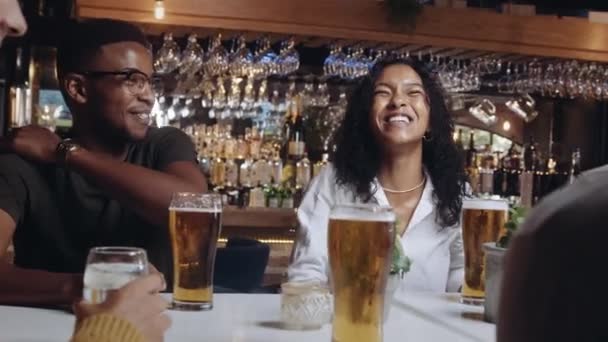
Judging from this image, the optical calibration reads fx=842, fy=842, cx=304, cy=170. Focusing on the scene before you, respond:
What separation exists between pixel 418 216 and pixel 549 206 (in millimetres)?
2044

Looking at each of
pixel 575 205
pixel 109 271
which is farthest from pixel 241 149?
pixel 575 205

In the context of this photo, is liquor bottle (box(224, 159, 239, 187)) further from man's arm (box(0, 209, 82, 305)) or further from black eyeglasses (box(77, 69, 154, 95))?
man's arm (box(0, 209, 82, 305))

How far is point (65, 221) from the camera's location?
208cm

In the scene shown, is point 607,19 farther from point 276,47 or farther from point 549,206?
point 549,206

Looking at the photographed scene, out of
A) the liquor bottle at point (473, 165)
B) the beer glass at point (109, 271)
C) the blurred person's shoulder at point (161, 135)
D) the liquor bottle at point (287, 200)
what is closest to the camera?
the beer glass at point (109, 271)

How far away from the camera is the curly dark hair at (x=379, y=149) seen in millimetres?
2629

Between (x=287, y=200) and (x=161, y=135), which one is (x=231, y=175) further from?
(x=161, y=135)

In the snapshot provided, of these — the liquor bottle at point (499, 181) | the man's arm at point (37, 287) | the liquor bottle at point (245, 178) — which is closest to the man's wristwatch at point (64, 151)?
the man's arm at point (37, 287)

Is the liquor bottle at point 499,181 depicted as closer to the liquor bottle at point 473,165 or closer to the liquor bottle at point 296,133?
the liquor bottle at point 473,165

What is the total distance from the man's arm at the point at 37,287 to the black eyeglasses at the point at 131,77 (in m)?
0.68

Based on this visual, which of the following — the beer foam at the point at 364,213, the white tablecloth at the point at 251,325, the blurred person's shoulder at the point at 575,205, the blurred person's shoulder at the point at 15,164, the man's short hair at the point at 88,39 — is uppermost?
the man's short hair at the point at 88,39

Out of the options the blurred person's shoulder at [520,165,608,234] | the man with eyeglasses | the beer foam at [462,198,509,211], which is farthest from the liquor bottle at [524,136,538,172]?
the blurred person's shoulder at [520,165,608,234]

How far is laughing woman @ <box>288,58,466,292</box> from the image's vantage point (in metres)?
2.39

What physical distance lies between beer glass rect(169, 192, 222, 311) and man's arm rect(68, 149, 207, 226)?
1.41 feet
